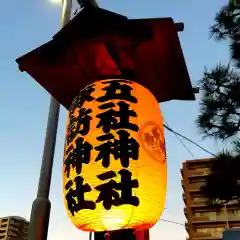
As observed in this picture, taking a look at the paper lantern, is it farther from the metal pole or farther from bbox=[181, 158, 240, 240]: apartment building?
bbox=[181, 158, 240, 240]: apartment building

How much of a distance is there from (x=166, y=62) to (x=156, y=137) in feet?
4.44

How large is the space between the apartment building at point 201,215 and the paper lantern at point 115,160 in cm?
2041

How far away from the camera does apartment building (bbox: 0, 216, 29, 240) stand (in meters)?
17.7

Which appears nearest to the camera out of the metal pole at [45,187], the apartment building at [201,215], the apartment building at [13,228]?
the metal pole at [45,187]

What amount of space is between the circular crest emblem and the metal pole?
4.57 ft

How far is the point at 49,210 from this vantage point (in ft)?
12.4

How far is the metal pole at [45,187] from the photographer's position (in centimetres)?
362

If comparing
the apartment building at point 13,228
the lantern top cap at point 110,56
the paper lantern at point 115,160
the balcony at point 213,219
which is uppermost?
the balcony at point 213,219

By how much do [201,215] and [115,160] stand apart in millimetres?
22637

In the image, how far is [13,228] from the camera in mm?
18812

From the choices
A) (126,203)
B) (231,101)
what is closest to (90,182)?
(126,203)

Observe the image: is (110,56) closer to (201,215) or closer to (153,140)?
(153,140)

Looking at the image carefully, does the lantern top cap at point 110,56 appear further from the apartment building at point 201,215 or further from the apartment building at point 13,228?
the apartment building at point 201,215

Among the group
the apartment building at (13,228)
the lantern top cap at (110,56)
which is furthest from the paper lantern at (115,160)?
the apartment building at (13,228)
